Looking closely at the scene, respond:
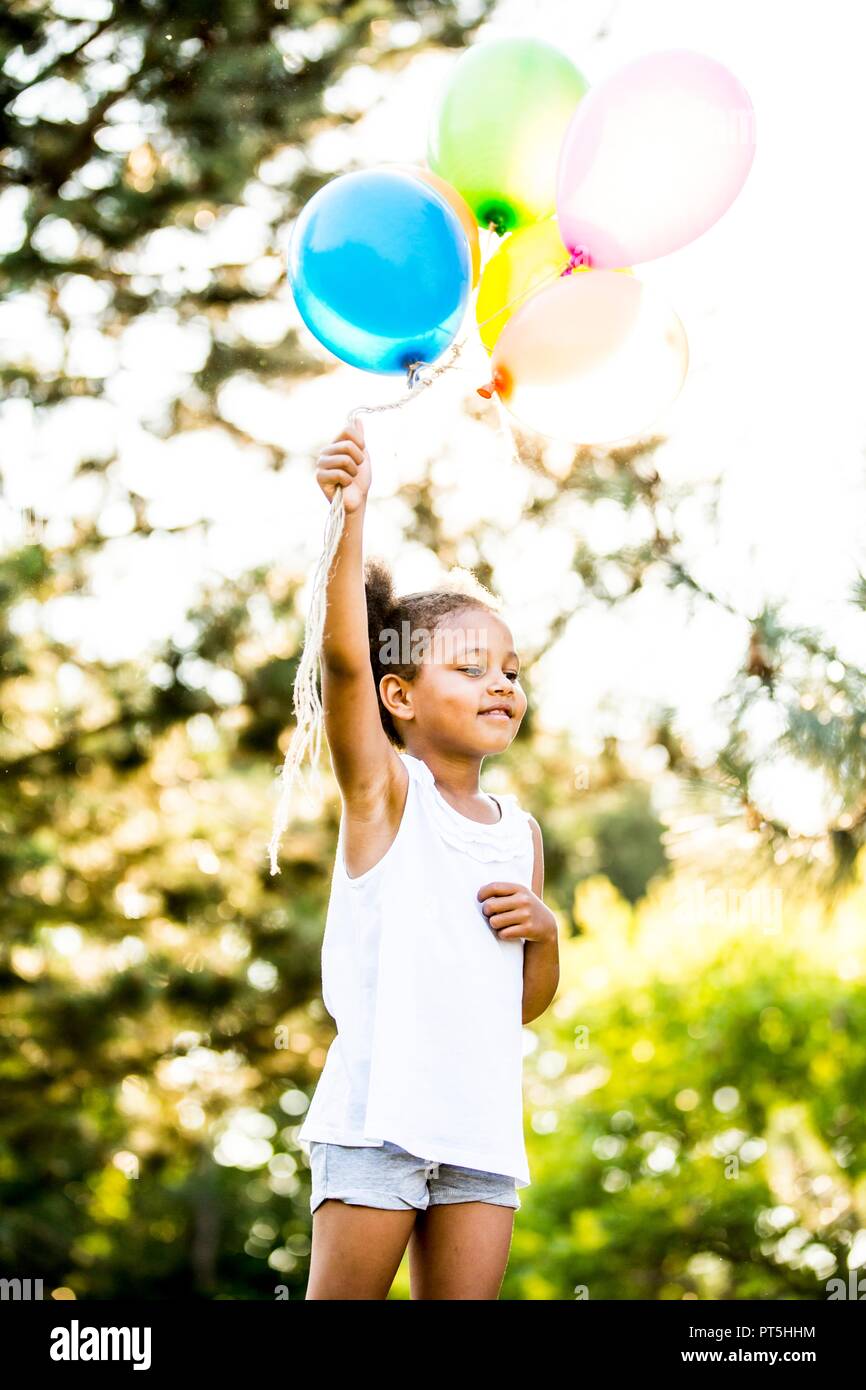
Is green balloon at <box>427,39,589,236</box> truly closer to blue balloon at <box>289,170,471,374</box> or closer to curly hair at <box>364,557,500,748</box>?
blue balloon at <box>289,170,471,374</box>

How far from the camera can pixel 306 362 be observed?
5.81 meters

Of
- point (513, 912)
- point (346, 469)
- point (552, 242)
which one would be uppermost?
point (552, 242)

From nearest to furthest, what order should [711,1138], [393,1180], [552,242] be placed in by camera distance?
[393,1180] < [552,242] < [711,1138]

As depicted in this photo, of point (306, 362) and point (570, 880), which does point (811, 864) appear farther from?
point (570, 880)

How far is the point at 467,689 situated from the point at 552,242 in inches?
34.5

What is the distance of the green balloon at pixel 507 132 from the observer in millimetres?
2463

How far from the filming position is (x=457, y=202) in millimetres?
2359

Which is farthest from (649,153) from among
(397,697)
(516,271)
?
(397,697)

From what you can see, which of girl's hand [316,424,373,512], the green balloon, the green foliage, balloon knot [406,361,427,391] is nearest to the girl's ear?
girl's hand [316,424,373,512]

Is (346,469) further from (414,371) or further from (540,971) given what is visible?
(540,971)

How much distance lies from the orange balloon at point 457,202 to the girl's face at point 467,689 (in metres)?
0.63

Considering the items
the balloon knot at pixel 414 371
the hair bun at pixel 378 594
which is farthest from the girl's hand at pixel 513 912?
the balloon knot at pixel 414 371

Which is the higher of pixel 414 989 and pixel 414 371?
pixel 414 371
